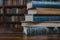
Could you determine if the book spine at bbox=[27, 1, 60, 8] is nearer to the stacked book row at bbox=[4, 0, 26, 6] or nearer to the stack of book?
the stack of book

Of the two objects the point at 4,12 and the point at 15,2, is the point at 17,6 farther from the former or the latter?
the point at 4,12

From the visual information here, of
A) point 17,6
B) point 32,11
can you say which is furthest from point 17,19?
point 32,11

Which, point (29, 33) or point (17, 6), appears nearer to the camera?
point (29, 33)

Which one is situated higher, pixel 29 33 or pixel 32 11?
pixel 32 11

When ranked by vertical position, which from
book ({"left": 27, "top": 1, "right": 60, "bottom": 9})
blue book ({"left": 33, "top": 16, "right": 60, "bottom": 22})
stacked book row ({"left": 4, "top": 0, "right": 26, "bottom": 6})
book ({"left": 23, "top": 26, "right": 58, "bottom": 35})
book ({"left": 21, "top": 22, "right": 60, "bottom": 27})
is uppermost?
stacked book row ({"left": 4, "top": 0, "right": 26, "bottom": 6})

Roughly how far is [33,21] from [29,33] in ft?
0.24

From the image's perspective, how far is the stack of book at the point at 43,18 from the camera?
0.81 meters

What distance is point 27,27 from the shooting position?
31.1 inches

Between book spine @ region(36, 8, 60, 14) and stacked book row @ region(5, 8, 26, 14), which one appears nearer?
book spine @ region(36, 8, 60, 14)

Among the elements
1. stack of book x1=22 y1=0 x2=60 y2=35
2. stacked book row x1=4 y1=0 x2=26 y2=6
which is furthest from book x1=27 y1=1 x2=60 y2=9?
stacked book row x1=4 y1=0 x2=26 y2=6

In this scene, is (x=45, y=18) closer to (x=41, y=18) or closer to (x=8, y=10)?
(x=41, y=18)

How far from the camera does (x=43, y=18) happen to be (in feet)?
2.74

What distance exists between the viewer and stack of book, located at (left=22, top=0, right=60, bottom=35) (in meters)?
0.81

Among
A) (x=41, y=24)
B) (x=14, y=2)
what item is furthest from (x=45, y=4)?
(x=14, y=2)
